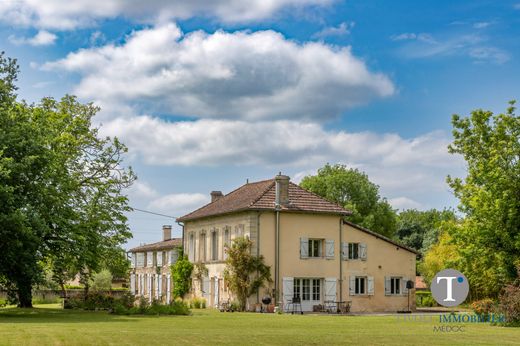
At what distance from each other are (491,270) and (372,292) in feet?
32.2

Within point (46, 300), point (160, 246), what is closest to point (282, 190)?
point (160, 246)

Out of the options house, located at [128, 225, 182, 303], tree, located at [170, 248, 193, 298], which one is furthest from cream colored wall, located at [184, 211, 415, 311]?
house, located at [128, 225, 182, 303]

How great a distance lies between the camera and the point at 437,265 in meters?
58.9

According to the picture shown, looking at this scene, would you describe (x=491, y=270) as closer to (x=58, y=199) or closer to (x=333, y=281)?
(x=333, y=281)

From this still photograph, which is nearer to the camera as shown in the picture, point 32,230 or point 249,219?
point 32,230

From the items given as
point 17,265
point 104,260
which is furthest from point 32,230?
point 104,260

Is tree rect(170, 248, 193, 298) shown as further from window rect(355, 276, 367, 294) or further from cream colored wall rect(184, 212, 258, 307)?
window rect(355, 276, 367, 294)

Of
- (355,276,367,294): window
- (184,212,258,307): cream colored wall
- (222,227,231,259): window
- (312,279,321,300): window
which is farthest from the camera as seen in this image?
(355,276,367,294): window

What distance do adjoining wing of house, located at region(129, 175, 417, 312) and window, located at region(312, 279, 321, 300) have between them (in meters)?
0.06

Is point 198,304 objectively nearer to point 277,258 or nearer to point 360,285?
point 277,258

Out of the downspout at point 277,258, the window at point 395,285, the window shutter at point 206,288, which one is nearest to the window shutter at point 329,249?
the downspout at point 277,258

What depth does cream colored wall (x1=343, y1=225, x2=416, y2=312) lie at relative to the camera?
44.6 m

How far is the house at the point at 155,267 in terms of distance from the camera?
55656 mm

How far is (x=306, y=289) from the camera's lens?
141 feet
